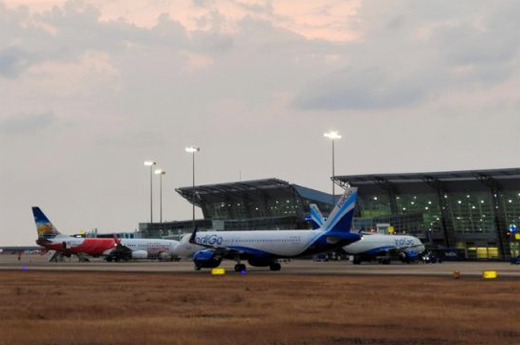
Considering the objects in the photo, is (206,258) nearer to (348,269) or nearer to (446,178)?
(348,269)

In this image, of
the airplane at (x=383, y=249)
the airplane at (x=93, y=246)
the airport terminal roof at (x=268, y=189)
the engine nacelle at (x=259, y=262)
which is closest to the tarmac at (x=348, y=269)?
the engine nacelle at (x=259, y=262)

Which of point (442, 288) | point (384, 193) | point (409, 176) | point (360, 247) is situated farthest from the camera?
point (384, 193)

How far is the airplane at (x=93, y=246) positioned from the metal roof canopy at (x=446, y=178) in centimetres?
4601

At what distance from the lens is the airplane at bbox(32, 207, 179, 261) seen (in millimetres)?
120250

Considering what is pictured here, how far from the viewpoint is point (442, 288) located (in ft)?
133

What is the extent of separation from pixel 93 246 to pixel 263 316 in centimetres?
9841

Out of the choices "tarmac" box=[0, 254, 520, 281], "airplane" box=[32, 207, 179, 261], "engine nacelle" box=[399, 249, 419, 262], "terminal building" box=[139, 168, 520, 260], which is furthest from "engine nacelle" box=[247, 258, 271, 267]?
"terminal building" box=[139, 168, 520, 260]

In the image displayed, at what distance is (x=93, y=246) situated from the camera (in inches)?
4742

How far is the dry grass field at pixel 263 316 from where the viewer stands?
797 inches

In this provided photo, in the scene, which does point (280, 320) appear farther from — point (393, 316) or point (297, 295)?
point (297, 295)

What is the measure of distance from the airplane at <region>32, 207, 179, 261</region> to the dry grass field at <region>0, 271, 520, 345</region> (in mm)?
79972

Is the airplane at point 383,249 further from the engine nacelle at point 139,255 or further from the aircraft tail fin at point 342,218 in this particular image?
the engine nacelle at point 139,255

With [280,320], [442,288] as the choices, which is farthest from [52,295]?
[442,288]

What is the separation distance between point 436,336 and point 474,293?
1709 centimetres
